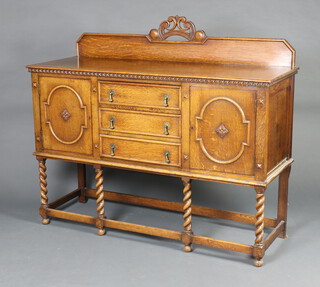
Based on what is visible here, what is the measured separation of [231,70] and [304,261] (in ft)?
4.52

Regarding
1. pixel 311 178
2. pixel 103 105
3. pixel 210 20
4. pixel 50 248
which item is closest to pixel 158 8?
pixel 210 20

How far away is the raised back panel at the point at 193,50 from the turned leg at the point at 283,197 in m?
0.81

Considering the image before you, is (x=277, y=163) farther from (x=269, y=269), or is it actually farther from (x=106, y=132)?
(x=106, y=132)

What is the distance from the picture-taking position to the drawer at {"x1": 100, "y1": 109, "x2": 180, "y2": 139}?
5148mm

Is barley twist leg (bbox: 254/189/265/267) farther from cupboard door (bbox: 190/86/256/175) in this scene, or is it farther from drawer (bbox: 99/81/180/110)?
drawer (bbox: 99/81/180/110)

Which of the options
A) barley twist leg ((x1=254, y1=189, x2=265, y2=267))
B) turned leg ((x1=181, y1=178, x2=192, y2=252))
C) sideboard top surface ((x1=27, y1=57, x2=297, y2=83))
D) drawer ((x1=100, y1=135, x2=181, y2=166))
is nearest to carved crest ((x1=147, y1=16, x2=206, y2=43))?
sideboard top surface ((x1=27, y1=57, x2=297, y2=83))

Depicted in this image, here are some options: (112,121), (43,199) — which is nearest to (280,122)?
(112,121)

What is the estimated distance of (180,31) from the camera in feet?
18.2

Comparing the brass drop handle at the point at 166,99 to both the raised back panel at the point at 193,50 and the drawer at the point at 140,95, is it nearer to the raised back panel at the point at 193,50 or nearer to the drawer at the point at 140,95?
the drawer at the point at 140,95

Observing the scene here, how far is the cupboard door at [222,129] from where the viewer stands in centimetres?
488

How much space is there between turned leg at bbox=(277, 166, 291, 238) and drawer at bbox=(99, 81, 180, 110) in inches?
39.0

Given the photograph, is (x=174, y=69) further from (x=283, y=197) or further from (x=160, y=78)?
(x=283, y=197)

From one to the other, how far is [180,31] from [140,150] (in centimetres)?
94

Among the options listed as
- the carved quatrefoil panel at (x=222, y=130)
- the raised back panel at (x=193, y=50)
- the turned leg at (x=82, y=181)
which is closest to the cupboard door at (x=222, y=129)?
the carved quatrefoil panel at (x=222, y=130)
